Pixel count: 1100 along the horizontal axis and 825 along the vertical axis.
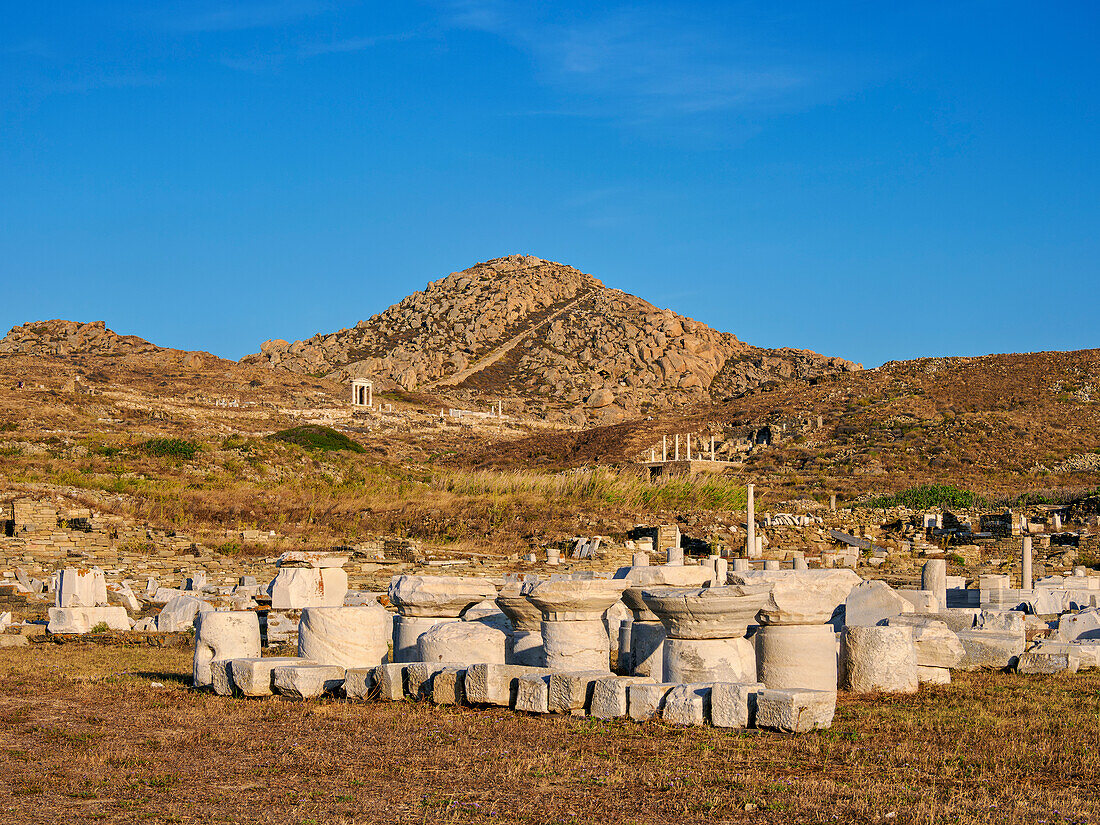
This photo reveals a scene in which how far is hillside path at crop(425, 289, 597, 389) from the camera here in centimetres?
8975

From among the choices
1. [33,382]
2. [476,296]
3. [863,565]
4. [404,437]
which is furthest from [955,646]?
[476,296]

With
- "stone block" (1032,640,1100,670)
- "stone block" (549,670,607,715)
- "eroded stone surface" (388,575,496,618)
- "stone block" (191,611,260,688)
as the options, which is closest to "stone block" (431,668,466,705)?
"stone block" (549,670,607,715)

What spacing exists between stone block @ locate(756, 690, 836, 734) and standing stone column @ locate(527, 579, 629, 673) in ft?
7.25

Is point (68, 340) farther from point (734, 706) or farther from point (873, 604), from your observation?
point (734, 706)

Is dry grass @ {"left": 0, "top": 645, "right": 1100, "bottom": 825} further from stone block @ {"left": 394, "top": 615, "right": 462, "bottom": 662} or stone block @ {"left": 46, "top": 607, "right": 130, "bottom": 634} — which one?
stone block @ {"left": 46, "top": 607, "right": 130, "bottom": 634}

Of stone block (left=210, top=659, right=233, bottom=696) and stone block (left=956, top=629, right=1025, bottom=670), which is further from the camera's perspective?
stone block (left=956, top=629, right=1025, bottom=670)

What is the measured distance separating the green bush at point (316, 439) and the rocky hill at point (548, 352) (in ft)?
125

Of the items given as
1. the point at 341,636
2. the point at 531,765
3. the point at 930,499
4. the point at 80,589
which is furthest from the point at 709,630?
the point at 930,499

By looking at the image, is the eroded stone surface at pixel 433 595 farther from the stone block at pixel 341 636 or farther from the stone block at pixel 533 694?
the stone block at pixel 533 694

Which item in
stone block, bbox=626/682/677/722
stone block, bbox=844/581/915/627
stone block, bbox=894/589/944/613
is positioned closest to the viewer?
stone block, bbox=626/682/677/722

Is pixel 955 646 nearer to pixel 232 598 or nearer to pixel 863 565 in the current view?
pixel 232 598

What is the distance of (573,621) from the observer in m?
9.54

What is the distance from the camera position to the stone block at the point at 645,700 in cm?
791

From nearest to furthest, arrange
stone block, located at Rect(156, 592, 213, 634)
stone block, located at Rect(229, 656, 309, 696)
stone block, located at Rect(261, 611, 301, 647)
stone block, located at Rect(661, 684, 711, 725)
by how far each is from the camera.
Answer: stone block, located at Rect(661, 684, 711, 725) → stone block, located at Rect(229, 656, 309, 696) → stone block, located at Rect(261, 611, 301, 647) → stone block, located at Rect(156, 592, 213, 634)
